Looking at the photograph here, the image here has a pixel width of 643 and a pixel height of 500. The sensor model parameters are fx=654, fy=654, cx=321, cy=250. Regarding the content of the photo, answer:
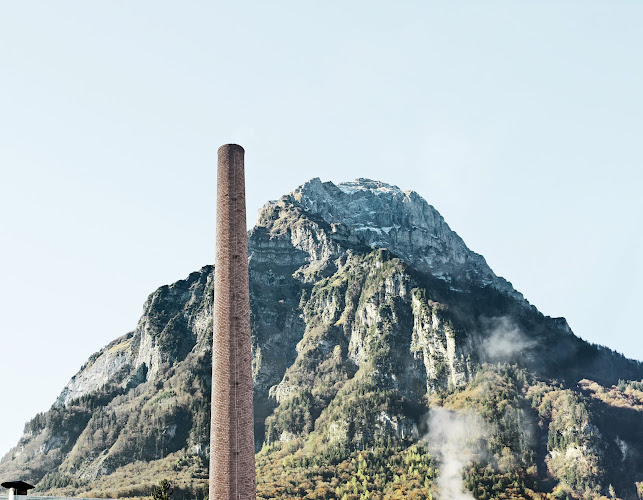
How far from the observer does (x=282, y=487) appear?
180625 mm

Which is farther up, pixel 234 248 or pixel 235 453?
pixel 234 248

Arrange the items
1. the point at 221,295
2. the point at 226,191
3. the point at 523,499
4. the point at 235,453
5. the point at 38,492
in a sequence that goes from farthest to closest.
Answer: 1. the point at 38,492
2. the point at 523,499
3. the point at 226,191
4. the point at 221,295
5. the point at 235,453

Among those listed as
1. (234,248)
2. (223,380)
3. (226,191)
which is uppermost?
(226,191)

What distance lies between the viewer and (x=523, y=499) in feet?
571

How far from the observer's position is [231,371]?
40.9m

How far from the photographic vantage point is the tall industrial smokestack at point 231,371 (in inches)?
1559

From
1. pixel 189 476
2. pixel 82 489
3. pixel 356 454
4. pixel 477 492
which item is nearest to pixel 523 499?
pixel 477 492

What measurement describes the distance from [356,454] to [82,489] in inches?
3119

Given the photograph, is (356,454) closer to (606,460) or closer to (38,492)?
(606,460)

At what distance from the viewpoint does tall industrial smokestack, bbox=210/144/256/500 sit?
39594 mm

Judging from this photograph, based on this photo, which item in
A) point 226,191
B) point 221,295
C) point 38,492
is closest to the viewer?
point 221,295

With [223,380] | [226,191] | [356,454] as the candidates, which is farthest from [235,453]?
[356,454]

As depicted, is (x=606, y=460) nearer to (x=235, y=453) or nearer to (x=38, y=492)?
(x=38, y=492)

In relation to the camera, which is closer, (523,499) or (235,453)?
(235,453)
